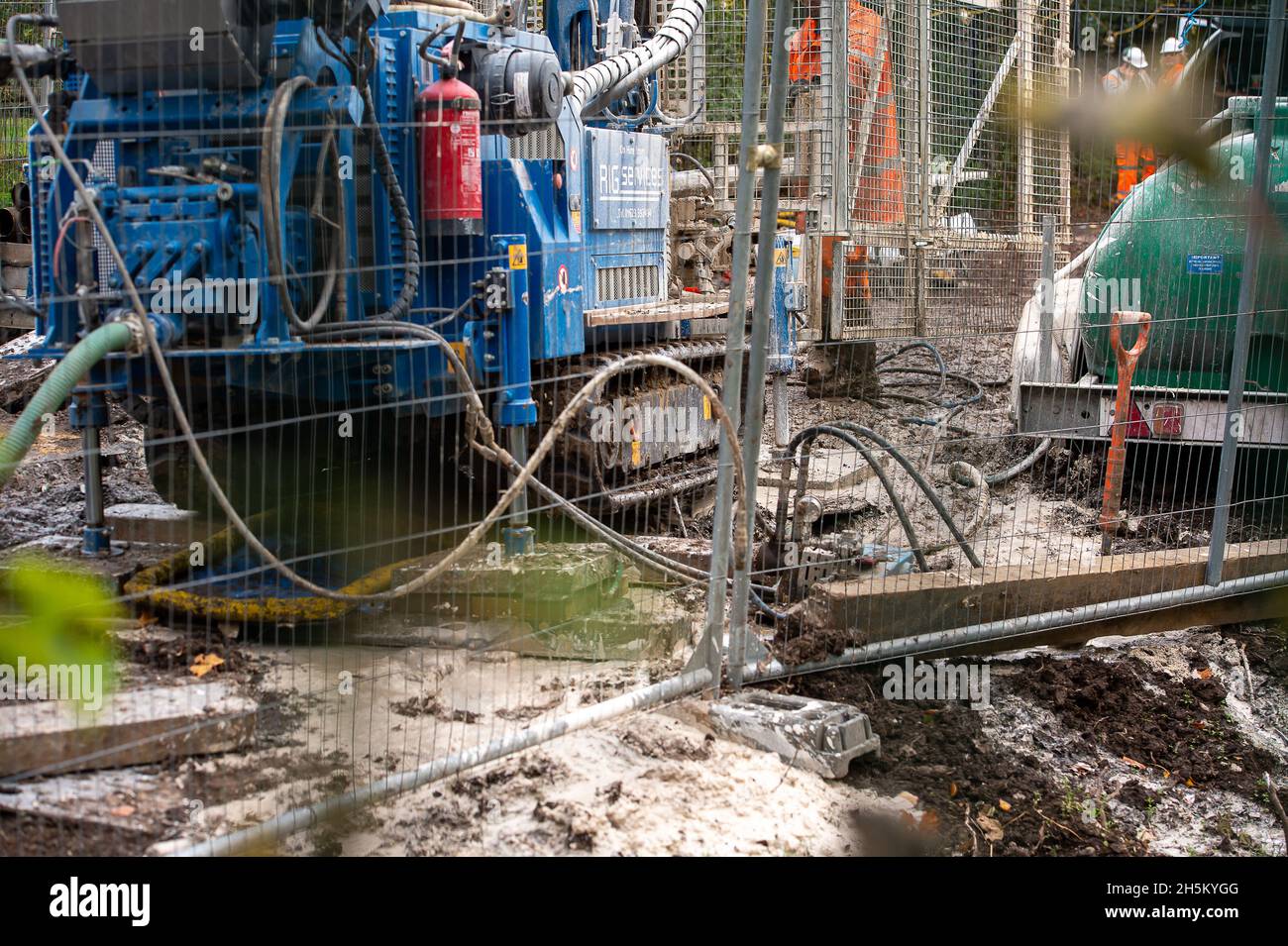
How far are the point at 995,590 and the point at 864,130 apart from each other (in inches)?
221

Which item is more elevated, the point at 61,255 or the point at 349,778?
the point at 61,255

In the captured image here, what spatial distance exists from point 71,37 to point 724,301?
487 cm

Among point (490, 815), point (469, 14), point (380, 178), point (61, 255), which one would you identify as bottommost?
point (490, 815)

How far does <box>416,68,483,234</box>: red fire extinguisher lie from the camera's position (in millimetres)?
5824

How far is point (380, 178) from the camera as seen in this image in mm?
5906

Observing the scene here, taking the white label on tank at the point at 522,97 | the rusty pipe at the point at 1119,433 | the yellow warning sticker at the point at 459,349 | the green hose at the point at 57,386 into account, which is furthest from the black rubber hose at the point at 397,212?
the rusty pipe at the point at 1119,433

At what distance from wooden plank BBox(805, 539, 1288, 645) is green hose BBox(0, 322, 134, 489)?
279 cm

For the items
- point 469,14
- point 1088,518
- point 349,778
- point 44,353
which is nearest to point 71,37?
point 44,353

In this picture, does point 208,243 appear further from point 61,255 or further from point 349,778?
point 349,778

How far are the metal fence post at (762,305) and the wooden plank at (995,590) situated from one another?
22.9 inches

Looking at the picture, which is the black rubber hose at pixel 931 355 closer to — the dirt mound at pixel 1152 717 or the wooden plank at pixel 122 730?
the dirt mound at pixel 1152 717

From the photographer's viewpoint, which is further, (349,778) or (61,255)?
(61,255)

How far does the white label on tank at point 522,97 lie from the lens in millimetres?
6297

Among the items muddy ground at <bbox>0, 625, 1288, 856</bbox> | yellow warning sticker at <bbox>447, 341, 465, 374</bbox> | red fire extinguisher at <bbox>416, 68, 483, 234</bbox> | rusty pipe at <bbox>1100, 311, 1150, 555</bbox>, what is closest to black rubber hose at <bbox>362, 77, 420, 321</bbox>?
red fire extinguisher at <bbox>416, 68, 483, 234</bbox>
